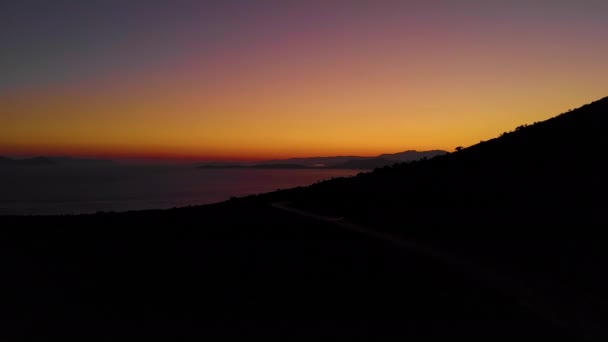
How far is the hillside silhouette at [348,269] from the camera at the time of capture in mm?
9258

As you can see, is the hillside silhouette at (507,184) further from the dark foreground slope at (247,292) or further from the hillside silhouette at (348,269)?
the dark foreground slope at (247,292)

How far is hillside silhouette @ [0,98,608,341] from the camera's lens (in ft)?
30.4

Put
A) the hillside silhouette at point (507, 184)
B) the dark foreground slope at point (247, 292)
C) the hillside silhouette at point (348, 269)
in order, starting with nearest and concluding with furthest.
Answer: the dark foreground slope at point (247, 292), the hillside silhouette at point (348, 269), the hillside silhouette at point (507, 184)

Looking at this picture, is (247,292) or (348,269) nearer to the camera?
(247,292)

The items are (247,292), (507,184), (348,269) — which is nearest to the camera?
(247,292)

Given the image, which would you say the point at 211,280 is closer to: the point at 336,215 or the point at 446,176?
the point at 336,215

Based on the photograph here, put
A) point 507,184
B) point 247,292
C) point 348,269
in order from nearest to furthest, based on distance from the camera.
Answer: point 247,292 < point 348,269 < point 507,184

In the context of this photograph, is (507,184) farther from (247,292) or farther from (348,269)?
(247,292)

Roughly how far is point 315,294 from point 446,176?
90.6 ft

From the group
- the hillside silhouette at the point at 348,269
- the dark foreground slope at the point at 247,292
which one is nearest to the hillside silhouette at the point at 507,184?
the hillside silhouette at the point at 348,269

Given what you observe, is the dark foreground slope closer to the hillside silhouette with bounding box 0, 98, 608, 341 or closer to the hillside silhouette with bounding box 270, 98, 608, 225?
the hillside silhouette with bounding box 0, 98, 608, 341

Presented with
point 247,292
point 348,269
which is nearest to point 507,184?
point 348,269

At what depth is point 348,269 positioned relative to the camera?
14.2 meters

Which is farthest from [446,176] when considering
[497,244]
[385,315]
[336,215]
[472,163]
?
[385,315]
